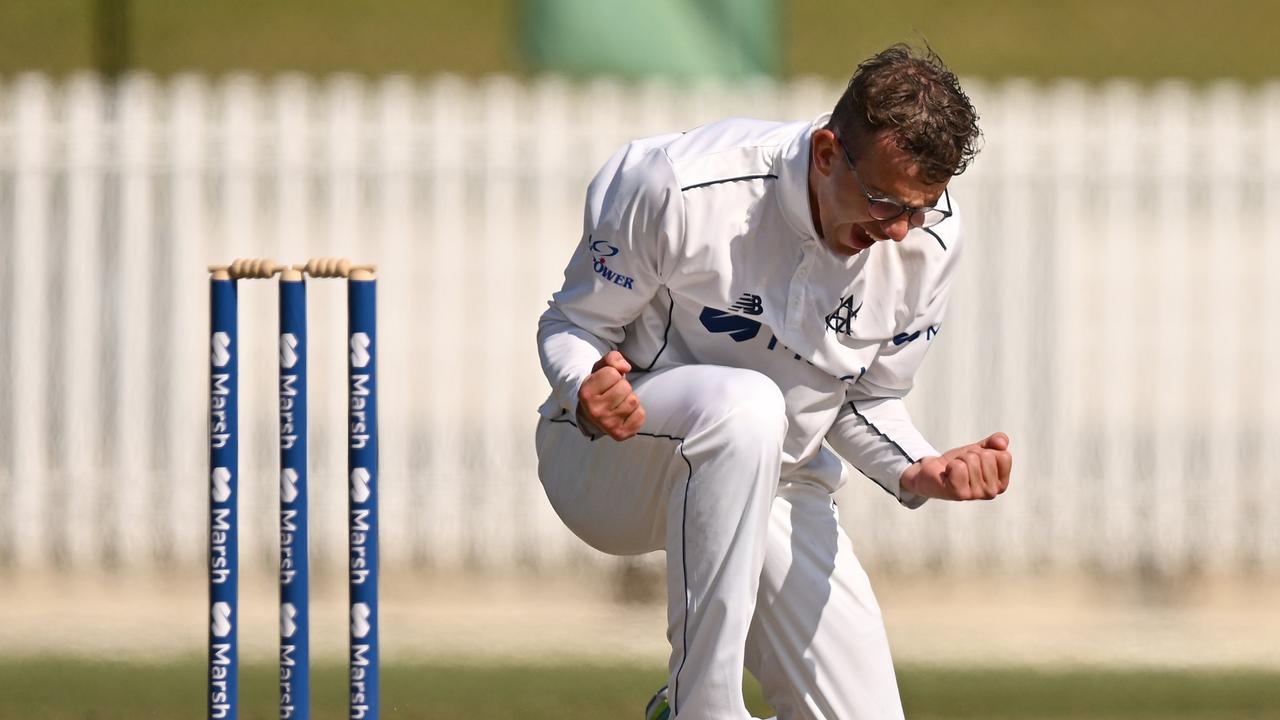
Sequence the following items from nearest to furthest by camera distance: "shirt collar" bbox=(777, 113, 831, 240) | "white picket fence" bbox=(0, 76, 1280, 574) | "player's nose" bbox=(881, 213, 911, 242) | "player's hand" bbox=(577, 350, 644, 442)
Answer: "player's hand" bbox=(577, 350, 644, 442) → "player's nose" bbox=(881, 213, 911, 242) → "shirt collar" bbox=(777, 113, 831, 240) → "white picket fence" bbox=(0, 76, 1280, 574)

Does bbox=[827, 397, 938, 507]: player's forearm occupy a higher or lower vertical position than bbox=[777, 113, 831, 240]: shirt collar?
lower

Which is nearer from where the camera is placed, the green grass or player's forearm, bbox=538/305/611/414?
player's forearm, bbox=538/305/611/414

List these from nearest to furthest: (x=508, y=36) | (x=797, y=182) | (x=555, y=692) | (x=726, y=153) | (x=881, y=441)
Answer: (x=797, y=182) < (x=726, y=153) < (x=881, y=441) < (x=555, y=692) < (x=508, y=36)

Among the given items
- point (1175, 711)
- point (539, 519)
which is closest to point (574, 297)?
point (1175, 711)

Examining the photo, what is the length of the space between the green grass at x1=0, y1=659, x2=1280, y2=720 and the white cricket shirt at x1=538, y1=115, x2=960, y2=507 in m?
1.49

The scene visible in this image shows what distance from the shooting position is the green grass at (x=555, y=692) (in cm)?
420

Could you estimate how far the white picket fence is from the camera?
241 inches

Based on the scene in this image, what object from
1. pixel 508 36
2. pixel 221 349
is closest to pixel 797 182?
pixel 221 349

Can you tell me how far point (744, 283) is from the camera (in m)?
2.79

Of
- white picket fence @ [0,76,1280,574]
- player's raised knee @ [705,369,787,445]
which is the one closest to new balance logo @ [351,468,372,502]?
player's raised knee @ [705,369,787,445]

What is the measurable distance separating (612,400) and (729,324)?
40 centimetres

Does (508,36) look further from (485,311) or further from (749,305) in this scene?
(749,305)

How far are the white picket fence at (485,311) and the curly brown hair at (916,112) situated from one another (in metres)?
3.61

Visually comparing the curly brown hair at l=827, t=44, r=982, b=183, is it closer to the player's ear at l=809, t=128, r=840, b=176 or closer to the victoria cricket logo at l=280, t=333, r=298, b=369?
the player's ear at l=809, t=128, r=840, b=176
